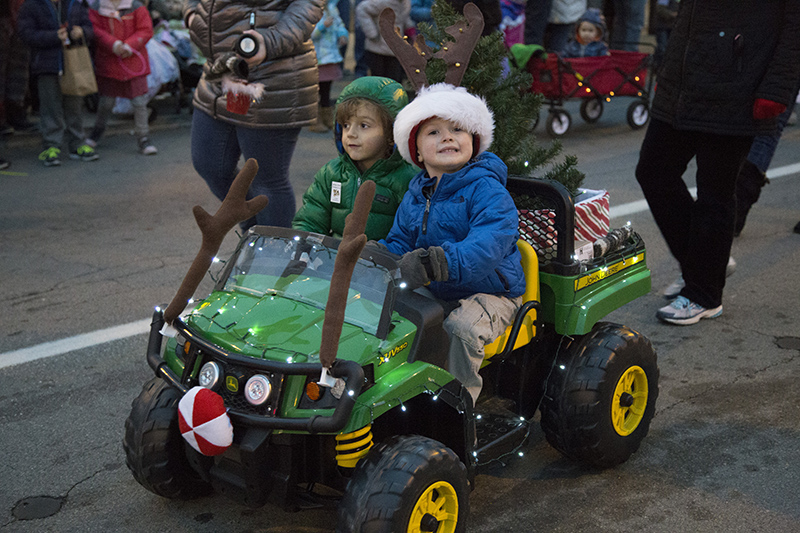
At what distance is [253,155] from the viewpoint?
481 cm

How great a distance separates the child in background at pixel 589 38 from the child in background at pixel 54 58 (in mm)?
5751

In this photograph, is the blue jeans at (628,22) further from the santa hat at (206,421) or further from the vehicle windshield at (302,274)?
the santa hat at (206,421)

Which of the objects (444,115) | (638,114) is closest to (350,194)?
(444,115)

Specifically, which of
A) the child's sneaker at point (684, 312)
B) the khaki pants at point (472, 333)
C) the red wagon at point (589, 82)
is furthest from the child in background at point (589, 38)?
the khaki pants at point (472, 333)

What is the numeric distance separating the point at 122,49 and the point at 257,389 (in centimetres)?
745

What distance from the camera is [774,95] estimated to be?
14.1 feet

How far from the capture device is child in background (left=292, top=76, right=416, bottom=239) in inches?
142

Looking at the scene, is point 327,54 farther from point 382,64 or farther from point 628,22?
point 628,22

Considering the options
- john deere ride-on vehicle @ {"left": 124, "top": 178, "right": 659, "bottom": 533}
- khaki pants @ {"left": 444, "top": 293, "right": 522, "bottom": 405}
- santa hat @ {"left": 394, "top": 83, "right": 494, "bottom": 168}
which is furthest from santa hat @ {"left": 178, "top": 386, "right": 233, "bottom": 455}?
santa hat @ {"left": 394, "top": 83, "right": 494, "bottom": 168}

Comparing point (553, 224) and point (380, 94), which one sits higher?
point (380, 94)

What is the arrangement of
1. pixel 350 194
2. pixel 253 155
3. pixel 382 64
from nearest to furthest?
pixel 350 194 → pixel 253 155 → pixel 382 64

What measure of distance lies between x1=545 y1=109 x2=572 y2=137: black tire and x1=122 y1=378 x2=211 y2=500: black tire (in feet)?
26.8

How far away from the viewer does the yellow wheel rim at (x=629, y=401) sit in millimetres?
3338

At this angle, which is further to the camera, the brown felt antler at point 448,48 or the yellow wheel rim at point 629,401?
the brown felt antler at point 448,48
